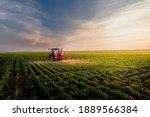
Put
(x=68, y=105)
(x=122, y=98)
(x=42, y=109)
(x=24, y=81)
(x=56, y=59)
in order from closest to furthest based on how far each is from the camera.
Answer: (x=42, y=109)
(x=68, y=105)
(x=122, y=98)
(x=24, y=81)
(x=56, y=59)

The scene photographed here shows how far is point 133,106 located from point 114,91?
2549 mm

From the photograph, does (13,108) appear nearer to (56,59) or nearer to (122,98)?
(122,98)

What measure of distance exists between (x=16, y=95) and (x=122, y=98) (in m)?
5.06

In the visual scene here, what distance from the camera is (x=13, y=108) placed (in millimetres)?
8391

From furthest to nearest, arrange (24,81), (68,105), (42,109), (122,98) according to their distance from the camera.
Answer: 1. (24,81)
2. (122,98)
3. (68,105)
4. (42,109)

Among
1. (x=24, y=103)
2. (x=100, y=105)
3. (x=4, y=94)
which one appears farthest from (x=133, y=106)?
(x=4, y=94)

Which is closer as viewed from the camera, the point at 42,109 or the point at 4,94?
the point at 42,109

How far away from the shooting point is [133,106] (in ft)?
28.3

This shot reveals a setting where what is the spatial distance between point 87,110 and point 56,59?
23557mm

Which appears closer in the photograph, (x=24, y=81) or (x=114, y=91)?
(x=114, y=91)

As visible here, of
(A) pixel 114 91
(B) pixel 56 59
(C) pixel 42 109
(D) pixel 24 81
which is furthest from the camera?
(B) pixel 56 59

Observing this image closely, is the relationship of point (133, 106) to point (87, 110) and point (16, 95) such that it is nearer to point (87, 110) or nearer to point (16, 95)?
point (87, 110)

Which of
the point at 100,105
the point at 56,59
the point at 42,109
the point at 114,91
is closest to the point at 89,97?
the point at 114,91

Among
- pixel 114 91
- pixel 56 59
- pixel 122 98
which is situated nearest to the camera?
pixel 122 98
